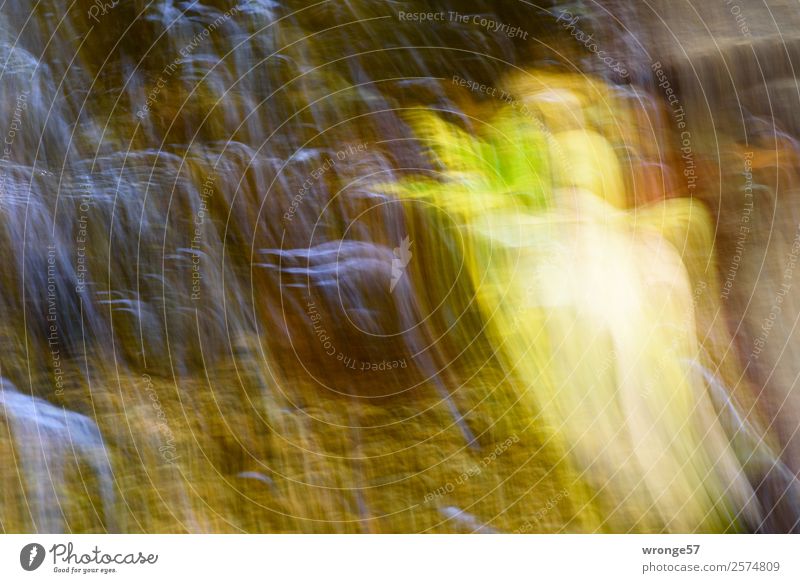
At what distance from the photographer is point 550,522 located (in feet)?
2.71

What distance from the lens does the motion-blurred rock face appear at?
81 cm

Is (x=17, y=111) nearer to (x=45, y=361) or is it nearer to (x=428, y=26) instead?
(x=45, y=361)

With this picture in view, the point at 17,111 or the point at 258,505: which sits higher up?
the point at 17,111

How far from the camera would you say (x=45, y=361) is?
804mm

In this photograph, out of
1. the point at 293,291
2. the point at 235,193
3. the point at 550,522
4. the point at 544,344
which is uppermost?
the point at 235,193

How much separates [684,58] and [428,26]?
0.37 meters

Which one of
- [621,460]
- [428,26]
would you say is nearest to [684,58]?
[428,26]

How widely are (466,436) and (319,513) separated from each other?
235 millimetres

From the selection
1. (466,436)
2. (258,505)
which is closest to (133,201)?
(258,505)

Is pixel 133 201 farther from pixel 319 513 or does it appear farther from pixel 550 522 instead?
pixel 550 522
